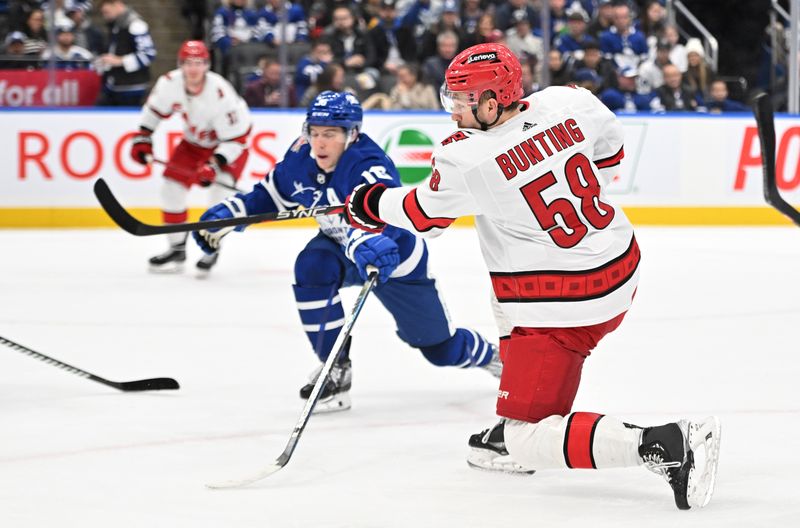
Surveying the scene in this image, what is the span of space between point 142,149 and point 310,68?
2.32 metres

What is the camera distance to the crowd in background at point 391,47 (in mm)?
8469

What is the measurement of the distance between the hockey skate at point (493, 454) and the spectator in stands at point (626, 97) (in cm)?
599

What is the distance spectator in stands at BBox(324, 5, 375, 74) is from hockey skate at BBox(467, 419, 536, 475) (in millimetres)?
6347

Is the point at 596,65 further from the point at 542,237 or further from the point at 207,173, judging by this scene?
the point at 542,237

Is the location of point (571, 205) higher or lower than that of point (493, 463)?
higher

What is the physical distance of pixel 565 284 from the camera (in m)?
2.69

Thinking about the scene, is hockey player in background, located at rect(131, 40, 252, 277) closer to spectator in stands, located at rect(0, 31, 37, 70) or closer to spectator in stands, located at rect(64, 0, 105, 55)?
spectator in stands, located at rect(0, 31, 37, 70)

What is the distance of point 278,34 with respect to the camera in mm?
9219

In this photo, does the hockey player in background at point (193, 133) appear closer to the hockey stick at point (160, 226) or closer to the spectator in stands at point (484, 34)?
the spectator in stands at point (484, 34)

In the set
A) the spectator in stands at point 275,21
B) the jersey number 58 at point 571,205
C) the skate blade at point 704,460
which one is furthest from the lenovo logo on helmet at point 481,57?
the spectator in stands at point 275,21

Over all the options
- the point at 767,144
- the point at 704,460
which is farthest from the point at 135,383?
the point at 767,144

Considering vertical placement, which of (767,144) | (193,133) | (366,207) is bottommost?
(193,133)

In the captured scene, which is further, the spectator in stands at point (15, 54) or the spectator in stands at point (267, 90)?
the spectator in stands at point (267, 90)

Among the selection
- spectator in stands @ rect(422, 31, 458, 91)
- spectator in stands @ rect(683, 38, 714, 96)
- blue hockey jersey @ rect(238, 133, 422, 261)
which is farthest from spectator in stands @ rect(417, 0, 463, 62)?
blue hockey jersey @ rect(238, 133, 422, 261)
